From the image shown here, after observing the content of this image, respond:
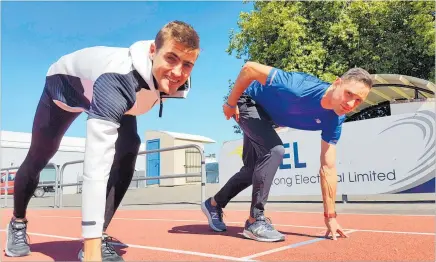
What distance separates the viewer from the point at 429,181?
644cm

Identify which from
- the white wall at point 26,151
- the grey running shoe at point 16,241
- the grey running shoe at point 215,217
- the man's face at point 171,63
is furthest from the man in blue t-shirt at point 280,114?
the white wall at point 26,151

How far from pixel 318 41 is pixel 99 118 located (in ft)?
59.0

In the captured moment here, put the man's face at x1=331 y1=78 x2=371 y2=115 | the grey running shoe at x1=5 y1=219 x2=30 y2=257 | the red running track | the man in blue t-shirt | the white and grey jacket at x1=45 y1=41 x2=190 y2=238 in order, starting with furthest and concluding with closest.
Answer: the man in blue t-shirt, the man's face at x1=331 y1=78 x2=371 y2=115, the grey running shoe at x1=5 y1=219 x2=30 y2=257, the red running track, the white and grey jacket at x1=45 y1=41 x2=190 y2=238

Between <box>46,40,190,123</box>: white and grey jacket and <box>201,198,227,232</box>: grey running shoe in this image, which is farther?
<box>201,198,227,232</box>: grey running shoe

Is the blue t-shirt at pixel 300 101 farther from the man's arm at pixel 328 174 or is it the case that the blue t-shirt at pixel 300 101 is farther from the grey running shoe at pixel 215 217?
the grey running shoe at pixel 215 217

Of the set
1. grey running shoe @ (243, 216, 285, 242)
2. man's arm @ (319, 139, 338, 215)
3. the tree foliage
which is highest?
the tree foliage

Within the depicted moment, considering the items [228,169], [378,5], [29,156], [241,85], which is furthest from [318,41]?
[29,156]

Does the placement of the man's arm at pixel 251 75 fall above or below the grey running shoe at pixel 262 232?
above

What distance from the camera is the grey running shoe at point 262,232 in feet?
9.70

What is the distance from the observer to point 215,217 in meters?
3.69

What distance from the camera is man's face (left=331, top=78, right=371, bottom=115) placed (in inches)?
113

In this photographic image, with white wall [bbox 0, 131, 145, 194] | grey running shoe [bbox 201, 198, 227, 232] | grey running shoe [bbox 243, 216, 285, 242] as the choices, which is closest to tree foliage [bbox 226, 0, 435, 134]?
grey running shoe [bbox 201, 198, 227, 232]

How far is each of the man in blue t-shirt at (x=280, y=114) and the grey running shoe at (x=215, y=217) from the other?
1.57ft

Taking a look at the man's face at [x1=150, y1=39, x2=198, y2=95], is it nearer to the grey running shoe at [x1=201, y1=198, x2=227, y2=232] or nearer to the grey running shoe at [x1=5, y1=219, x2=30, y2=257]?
the grey running shoe at [x1=5, y1=219, x2=30, y2=257]
